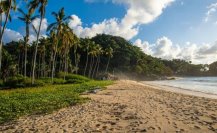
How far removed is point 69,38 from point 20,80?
15.7 meters

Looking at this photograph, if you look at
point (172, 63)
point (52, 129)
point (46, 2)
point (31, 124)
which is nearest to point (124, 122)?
point (52, 129)

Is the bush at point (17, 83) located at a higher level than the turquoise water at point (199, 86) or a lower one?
higher

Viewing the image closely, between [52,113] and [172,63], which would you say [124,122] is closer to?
[52,113]

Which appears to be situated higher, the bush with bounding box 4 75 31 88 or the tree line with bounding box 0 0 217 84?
the tree line with bounding box 0 0 217 84

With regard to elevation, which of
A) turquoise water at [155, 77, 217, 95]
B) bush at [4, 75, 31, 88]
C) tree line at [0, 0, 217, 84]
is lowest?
turquoise water at [155, 77, 217, 95]

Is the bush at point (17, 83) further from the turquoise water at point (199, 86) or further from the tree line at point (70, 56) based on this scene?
the turquoise water at point (199, 86)

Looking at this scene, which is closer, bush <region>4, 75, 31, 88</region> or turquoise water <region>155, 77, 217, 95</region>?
bush <region>4, 75, 31, 88</region>

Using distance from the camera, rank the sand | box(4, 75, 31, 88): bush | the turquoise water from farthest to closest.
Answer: the turquoise water, box(4, 75, 31, 88): bush, the sand

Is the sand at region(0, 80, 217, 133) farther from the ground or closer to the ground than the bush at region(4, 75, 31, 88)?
closer to the ground

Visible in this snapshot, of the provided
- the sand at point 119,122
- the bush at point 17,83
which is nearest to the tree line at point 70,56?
the bush at point 17,83

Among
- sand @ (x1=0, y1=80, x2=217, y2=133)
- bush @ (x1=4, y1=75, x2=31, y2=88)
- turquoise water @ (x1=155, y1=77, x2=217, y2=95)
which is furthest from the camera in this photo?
turquoise water @ (x1=155, y1=77, x2=217, y2=95)

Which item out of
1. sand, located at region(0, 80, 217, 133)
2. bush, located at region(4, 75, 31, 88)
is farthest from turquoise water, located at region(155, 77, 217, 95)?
bush, located at region(4, 75, 31, 88)

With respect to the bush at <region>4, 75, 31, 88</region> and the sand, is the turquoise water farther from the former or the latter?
the bush at <region>4, 75, 31, 88</region>

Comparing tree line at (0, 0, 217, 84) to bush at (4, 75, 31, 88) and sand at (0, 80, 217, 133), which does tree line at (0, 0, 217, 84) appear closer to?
bush at (4, 75, 31, 88)
